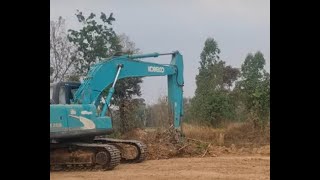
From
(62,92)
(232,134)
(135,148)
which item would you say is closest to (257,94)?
(232,134)

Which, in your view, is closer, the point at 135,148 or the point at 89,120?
the point at 89,120

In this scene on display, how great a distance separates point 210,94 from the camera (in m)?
21.3

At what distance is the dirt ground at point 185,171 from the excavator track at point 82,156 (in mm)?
324

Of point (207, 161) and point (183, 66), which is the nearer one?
point (207, 161)

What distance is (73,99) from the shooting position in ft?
34.7

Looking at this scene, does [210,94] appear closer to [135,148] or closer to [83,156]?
[135,148]

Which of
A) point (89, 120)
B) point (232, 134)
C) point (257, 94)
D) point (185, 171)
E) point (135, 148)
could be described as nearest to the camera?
point (185, 171)

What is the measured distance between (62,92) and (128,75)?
1.68 meters

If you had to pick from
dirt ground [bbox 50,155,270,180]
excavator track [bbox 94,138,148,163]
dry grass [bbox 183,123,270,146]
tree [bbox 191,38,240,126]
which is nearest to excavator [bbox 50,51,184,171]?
excavator track [bbox 94,138,148,163]

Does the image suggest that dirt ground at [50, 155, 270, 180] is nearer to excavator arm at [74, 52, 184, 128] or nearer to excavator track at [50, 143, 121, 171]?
excavator track at [50, 143, 121, 171]
